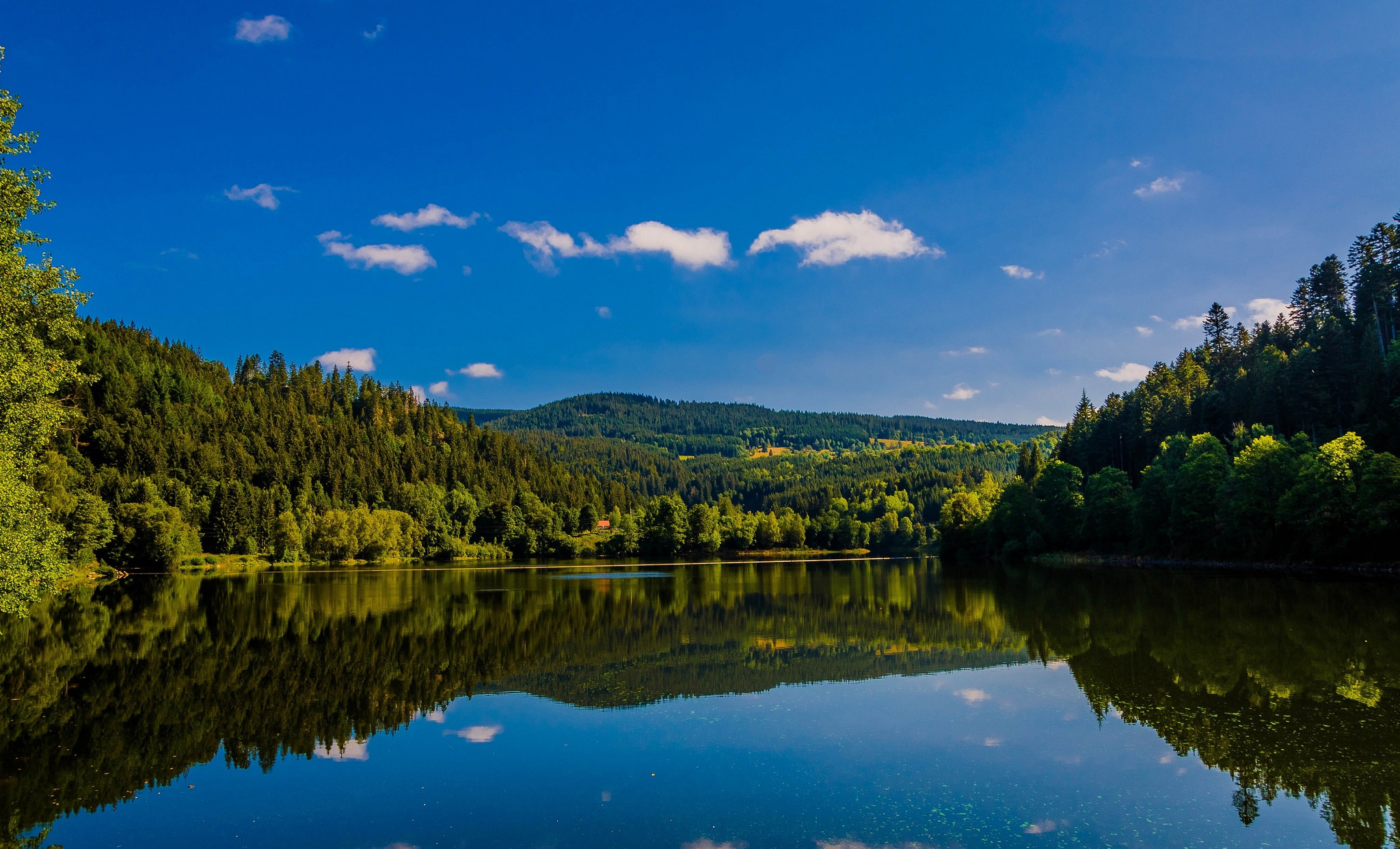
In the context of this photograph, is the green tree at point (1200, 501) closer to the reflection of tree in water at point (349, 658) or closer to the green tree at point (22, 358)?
the reflection of tree in water at point (349, 658)

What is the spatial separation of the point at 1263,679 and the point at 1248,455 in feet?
171

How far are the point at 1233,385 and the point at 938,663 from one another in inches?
3024

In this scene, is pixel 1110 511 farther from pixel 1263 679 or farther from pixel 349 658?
pixel 349 658

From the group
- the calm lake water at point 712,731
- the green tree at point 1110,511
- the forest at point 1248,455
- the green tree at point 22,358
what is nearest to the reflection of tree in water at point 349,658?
the calm lake water at point 712,731

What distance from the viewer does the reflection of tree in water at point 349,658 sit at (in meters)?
15.2

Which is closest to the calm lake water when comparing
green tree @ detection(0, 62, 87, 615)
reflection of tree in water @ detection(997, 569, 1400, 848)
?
reflection of tree in water @ detection(997, 569, 1400, 848)

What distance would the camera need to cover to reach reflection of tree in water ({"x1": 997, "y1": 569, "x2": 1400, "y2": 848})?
12070 mm

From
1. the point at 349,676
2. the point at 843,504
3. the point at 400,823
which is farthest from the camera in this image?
the point at 843,504

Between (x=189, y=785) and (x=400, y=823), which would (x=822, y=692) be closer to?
(x=400, y=823)

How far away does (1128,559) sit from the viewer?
7494 centimetres

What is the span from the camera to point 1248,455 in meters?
61.4

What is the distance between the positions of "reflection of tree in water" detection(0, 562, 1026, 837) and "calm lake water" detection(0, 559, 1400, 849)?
15cm

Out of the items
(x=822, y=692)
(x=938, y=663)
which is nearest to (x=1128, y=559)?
(x=938, y=663)

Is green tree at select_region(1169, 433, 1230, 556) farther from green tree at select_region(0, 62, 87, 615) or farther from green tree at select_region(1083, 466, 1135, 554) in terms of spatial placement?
green tree at select_region(0, 62, 87, 615)
